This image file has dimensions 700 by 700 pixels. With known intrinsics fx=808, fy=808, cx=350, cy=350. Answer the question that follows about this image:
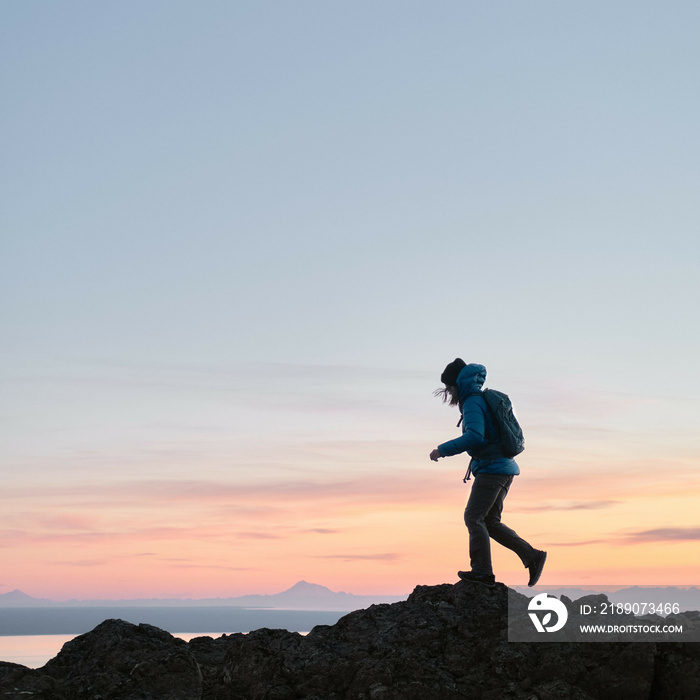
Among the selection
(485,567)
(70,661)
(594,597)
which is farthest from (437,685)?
(70,661)

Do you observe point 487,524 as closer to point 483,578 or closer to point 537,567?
point 483,578

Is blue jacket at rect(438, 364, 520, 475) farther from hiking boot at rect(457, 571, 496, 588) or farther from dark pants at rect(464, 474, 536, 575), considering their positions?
hiking boot at rect(457, 571, 496, 588)

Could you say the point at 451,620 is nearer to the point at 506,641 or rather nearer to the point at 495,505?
the point at 506,641

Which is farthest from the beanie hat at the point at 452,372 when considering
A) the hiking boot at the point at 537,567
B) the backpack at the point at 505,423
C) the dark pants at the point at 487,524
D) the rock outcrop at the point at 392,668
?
the rock outcrop at the point at 392,668

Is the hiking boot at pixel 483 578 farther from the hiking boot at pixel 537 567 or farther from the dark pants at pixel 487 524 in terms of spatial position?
the hiking boot at pixel 537 567

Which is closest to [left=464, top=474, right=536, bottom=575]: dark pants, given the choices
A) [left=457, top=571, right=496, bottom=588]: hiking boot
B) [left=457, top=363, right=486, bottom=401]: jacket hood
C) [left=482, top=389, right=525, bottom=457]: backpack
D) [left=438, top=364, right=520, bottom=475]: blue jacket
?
[left=457, top=571, right=496, bottom=588]: hiking boot

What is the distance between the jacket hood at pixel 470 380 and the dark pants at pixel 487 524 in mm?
1219

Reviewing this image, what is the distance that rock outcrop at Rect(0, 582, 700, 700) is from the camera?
9.79m

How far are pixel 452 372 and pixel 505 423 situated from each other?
3.53 feet

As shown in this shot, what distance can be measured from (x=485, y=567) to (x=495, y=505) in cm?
89

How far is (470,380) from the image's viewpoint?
11570 mm

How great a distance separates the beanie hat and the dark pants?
141 cm

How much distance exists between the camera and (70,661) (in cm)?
1135

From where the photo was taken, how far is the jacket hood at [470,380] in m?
11.6
